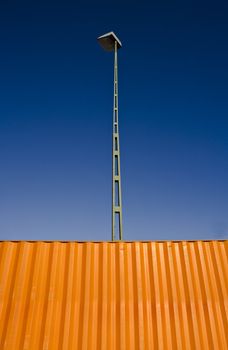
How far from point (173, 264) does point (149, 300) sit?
3.58 feet

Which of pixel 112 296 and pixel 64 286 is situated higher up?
pixel 64 286

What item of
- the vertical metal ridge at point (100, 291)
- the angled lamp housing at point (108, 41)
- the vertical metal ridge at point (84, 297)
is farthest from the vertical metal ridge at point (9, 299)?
the angled lamp housing at point (108, 41)

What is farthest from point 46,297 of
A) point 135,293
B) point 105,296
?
point 135,293

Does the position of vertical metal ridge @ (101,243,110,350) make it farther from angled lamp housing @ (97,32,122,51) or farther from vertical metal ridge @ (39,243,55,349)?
angled lamp housing @ (97,32,122,51)

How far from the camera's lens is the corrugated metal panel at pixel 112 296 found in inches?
202

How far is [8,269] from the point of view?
18.9 feet

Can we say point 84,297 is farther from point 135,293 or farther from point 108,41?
point 108,41

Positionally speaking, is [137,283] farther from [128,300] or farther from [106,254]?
[106,254]

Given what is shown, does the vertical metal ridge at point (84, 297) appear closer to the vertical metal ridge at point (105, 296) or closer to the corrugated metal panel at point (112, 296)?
the corrugated metal panel at point (112, 296)

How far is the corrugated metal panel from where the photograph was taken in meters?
5.12

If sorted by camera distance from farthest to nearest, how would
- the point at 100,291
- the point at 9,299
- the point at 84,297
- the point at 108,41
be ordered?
the point at 108,41
the point at 100,291
the point at 84,297
the point at 9,299

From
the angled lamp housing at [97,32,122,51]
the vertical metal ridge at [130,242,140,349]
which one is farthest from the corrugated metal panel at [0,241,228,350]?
the angled lamp housing at [97,32,122,51]

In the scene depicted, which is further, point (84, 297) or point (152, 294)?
point (152, 294)

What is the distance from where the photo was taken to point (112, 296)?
18.2ft
